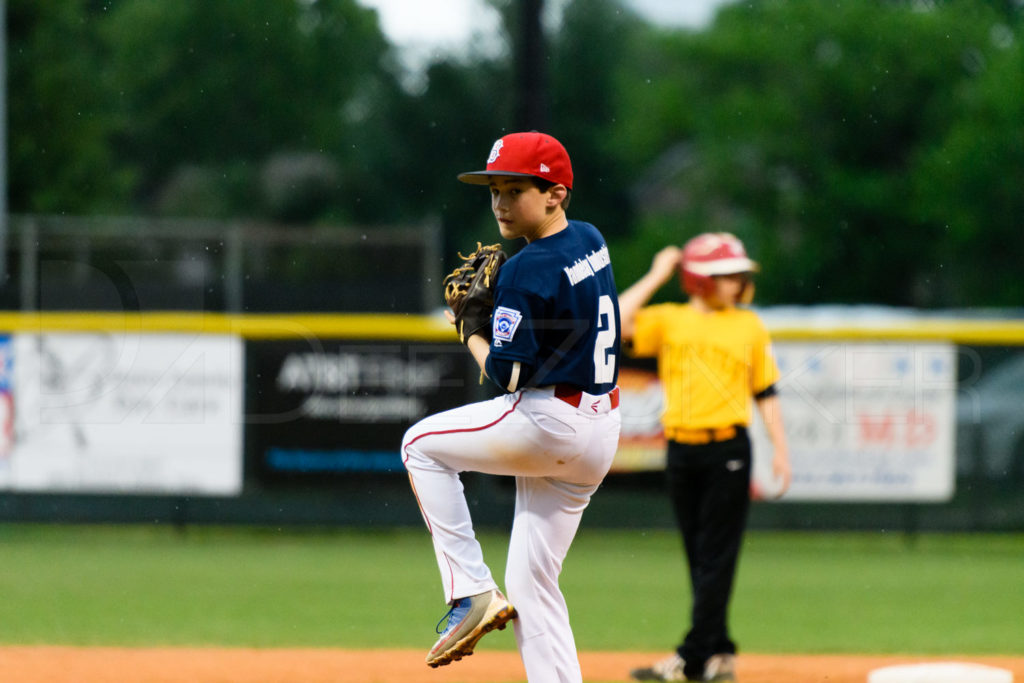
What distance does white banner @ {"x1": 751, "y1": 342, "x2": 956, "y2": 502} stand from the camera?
11734mm

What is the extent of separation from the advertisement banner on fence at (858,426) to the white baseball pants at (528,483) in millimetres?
7178

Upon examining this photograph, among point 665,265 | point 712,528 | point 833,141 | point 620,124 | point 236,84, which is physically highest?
point 236,84

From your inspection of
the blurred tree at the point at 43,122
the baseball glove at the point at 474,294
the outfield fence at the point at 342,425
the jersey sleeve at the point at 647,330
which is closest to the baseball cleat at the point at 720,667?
the jersey sleeve at the point at 647,330

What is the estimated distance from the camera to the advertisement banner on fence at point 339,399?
1192 centimetres

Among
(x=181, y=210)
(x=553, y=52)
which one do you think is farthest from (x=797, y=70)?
(x=181, y=210)

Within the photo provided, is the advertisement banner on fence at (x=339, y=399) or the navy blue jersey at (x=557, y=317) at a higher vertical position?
the navy blue jersey at (x=557, y=317)

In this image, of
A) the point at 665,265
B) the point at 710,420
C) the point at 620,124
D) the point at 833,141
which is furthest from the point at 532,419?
the point at 620,124

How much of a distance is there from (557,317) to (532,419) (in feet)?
1.05

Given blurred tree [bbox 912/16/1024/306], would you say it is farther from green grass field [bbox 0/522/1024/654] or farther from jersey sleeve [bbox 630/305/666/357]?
jersey sleeve [bbox 630/305/666/357]

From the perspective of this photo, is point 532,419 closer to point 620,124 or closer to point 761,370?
point 761,370

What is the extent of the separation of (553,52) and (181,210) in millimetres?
13750

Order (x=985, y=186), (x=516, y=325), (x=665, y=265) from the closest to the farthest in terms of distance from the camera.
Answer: (x=516, y=325), (x=665, y=265), (x=985, y=186)

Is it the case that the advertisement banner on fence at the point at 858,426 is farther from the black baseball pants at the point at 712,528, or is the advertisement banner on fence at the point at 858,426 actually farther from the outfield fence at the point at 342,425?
the black baseball pants at the point at 712,528

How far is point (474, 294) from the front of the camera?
435 cm
